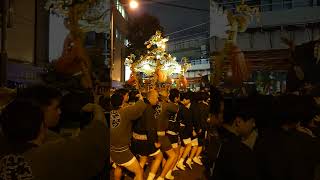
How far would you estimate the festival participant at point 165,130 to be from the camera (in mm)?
7773

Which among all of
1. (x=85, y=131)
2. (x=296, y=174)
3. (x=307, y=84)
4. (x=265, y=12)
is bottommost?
(x=296, y=174)

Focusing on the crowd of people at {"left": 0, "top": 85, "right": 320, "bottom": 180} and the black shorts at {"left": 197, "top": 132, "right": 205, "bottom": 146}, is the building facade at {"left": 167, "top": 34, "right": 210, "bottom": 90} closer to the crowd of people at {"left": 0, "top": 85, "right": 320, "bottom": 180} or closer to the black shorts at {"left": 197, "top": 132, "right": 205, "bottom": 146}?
the black shorts at {"left": 197, "top": 132, "right": 205, "bottom": 146}

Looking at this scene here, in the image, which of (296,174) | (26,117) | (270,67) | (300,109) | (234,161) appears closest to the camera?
(26,117)

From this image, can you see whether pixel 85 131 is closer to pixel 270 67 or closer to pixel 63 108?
pixel 63 108

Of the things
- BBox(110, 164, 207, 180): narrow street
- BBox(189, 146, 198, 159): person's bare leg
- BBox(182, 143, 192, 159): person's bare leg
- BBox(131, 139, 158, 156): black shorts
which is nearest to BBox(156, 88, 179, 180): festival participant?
BBox(131, 139, 158, 156): black shorts

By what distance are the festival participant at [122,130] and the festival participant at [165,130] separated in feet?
5.47

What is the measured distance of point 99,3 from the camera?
9.43 ft

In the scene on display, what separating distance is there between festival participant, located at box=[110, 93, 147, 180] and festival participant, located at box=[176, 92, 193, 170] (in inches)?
119

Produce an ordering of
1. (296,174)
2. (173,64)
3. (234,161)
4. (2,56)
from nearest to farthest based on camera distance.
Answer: (234,161) < (296,174) < (2,56) < (173,64)

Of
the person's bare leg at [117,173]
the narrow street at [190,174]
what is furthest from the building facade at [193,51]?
the person's bare leg at [117,173]

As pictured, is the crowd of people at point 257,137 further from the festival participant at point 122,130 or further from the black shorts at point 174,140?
the black shorts at point 174,140

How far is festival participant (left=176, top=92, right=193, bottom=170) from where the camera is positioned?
905cm

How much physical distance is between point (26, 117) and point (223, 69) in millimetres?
3806

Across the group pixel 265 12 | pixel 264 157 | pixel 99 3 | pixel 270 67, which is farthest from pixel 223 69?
pixel 265 12
